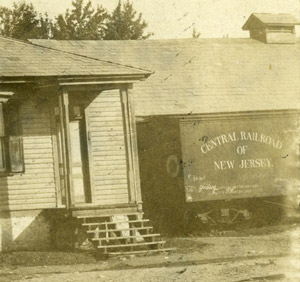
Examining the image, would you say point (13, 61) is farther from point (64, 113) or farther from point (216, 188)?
point (216, 188)

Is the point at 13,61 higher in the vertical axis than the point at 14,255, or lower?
higher

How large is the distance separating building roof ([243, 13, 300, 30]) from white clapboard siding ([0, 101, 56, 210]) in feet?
39.4

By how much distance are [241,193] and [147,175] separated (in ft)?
8.75

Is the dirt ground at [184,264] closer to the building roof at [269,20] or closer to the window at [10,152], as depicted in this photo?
the window at [10,152]

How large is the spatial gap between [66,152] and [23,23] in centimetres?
1782

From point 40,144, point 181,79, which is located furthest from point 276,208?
point 40,144

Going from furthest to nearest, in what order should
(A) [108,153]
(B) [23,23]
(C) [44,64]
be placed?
(B) [23,23] < (A) [108,153] < (C) [44,64]

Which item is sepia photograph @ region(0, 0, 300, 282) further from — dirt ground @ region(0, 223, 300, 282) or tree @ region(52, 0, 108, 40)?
tree @ region(52, 0, 108, 40)

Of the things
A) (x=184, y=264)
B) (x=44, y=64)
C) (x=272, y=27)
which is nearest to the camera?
(x=184, y=264)

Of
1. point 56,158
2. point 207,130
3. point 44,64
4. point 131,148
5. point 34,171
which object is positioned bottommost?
point 34,171

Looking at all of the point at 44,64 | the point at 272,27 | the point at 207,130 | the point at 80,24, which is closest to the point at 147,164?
the point at 207,130

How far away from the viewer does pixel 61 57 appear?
14.9 m

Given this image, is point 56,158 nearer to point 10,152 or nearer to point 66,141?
point 66,141

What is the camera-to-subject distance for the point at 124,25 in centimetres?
3375
